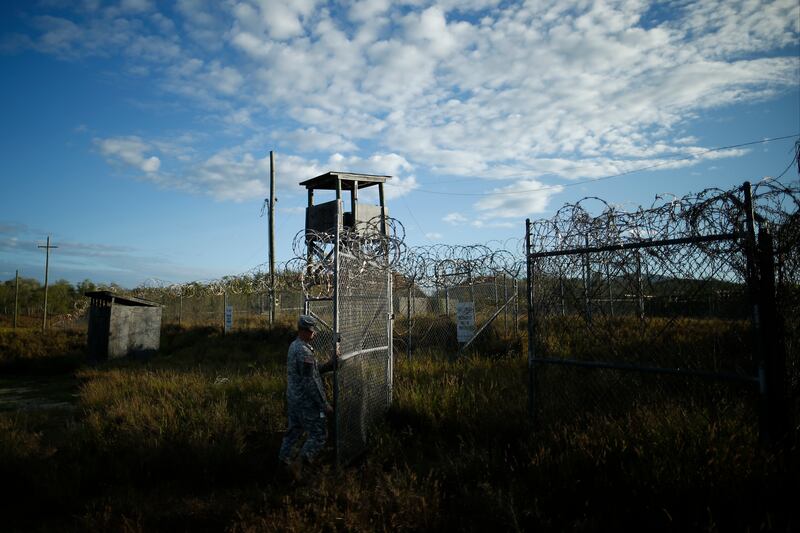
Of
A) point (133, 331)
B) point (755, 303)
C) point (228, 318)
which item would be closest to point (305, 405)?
point (755, 303)

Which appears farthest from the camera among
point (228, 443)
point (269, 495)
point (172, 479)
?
point (228, 443)

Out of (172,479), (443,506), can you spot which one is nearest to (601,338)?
(443,506)

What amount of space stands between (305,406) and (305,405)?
11 mm

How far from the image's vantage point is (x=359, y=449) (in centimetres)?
569

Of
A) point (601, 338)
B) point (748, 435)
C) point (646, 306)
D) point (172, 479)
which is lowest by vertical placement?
point (172, 479)

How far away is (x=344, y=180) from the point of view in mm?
13969

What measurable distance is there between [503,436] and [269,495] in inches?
99.8

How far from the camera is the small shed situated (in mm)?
15609

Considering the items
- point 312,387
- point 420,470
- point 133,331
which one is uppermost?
point 133,331

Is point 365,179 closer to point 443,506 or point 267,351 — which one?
point 267,351

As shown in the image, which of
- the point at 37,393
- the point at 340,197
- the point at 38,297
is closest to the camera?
the point at 37,393

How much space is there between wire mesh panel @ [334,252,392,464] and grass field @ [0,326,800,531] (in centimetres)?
28

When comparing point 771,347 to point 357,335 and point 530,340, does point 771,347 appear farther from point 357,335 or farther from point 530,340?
point 357,335

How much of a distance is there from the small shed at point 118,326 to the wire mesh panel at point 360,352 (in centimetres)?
1213
